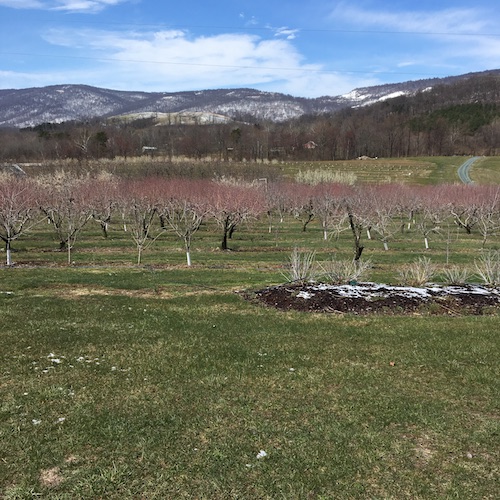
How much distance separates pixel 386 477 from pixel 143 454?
3.36 m

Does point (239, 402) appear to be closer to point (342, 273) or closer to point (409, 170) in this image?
point (342, 273)

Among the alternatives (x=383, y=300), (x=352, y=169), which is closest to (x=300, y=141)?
(x=352, y=169)

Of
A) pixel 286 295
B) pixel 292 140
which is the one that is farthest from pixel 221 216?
pixel 292 140

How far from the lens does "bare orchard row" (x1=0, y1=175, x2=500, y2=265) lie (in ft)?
117

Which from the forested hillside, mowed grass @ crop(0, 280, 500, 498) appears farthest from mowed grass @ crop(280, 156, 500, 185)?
mowed grass @ crop(0, 280, 500, 498)

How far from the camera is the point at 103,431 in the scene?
686 centimetres

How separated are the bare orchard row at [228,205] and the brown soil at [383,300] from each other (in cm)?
1724

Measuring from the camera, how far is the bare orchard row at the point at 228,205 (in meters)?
35.8

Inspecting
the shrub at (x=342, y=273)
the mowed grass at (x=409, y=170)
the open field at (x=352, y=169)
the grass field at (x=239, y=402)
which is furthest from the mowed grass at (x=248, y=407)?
the mowed grass at (x=409, y=170)

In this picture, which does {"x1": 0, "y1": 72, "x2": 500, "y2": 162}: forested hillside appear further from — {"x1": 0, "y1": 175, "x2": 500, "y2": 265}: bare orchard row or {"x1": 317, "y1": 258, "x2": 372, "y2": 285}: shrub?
{"x1": 317, "y1": 258, "x2": 372, "y2": 285}: shrub

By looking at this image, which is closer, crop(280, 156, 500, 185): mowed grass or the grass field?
the grass field

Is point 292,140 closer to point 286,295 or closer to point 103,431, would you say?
point 286,295

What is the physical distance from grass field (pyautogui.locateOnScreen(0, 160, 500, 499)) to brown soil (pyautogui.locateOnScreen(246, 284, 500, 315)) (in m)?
0.75

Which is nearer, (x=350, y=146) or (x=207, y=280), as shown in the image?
(x=207, y=280)
